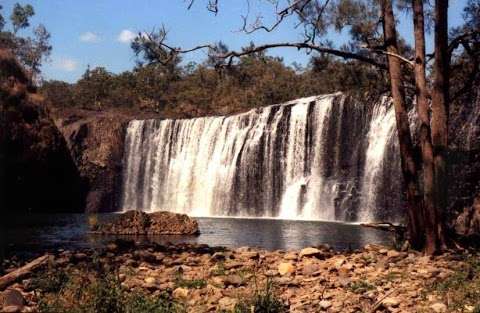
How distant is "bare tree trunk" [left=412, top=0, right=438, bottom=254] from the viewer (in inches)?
387

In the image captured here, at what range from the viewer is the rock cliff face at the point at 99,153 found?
141 feet

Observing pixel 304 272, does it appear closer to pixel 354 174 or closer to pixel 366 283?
pixel 366 283

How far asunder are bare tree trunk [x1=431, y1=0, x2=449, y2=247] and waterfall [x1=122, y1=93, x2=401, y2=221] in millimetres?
17900

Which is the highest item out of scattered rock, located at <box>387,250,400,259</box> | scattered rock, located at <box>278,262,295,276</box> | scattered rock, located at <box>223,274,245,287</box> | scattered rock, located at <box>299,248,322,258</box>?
scattered rock, located at <box>387,250,400,259</box>

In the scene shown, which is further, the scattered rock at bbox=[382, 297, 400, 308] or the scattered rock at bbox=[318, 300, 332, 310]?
the scattered rock at bbox=[318, 300, 332, 310]

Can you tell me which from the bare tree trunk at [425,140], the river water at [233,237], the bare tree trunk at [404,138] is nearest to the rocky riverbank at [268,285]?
the bare tree trunk at [425,140]

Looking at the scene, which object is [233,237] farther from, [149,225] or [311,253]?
[311,253]

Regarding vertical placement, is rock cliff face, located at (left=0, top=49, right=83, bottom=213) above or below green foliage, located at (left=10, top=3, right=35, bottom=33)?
below

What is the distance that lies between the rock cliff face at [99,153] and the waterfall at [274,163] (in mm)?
1252

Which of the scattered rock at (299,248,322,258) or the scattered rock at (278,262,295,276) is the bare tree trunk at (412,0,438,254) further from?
the scattered rock at (278,262,295,276)

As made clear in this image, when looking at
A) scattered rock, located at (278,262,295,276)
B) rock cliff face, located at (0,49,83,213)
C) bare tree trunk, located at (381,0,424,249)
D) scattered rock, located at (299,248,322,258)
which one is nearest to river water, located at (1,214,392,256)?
bare tree trunk, located at (381,0,424,249)

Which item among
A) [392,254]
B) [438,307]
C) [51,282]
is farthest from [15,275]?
[392,254]

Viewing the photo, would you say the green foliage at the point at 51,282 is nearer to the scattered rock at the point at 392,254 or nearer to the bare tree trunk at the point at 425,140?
the scattered rock at the point at 392,254

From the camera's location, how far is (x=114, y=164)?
43.1 m
